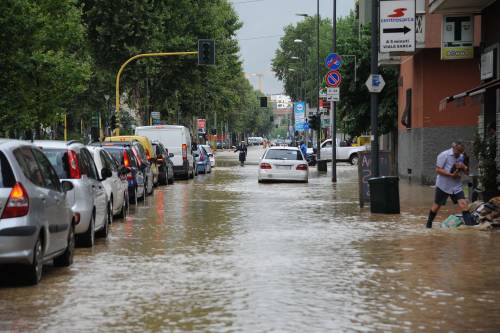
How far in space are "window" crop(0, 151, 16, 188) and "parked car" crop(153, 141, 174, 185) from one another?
79.2 feet

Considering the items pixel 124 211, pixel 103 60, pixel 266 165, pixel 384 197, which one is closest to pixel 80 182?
pixel 124 211

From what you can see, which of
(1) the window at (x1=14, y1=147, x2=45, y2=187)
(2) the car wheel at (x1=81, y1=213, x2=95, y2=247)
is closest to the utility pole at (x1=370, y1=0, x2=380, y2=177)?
(2) the car wheel at (x1=81, y1=213, x2=95, y2=247)

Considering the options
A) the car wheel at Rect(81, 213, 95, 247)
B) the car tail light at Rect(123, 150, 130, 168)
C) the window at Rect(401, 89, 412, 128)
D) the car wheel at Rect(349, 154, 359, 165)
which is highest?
the window at Rect(401, 89, 412, 128)

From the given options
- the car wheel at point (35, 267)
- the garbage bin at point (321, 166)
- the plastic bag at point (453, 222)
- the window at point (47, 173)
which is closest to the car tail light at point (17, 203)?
the car wheel at point (35, 267)

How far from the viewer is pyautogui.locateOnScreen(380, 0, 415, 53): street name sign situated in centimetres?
2208

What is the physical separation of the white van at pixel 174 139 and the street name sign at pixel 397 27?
739 inches

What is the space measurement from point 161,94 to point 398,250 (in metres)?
49.3

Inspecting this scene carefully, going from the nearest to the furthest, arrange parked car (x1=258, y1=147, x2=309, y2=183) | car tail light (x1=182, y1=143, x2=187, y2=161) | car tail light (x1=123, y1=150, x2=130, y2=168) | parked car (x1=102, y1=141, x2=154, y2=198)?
car tail light (x1=123, y1=150, x2=130, y2=168)
parked car (x1=102, y1=141, x2=154, y2=198)
parked car (x1=258, y1=147, x2=309, y2=183)
car tail light (x1=182, y1=143, x2=187, y2=161)

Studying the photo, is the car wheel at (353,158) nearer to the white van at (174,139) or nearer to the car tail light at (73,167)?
the white van at (174,139)

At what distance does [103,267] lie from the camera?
484 inches

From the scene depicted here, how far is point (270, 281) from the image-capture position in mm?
10938

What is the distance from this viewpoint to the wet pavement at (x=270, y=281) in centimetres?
850

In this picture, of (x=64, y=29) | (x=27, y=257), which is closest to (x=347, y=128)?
(x=64, y=29)

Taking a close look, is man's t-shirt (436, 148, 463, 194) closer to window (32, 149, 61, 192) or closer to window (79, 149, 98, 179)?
window (79, 149, 98, 179)
